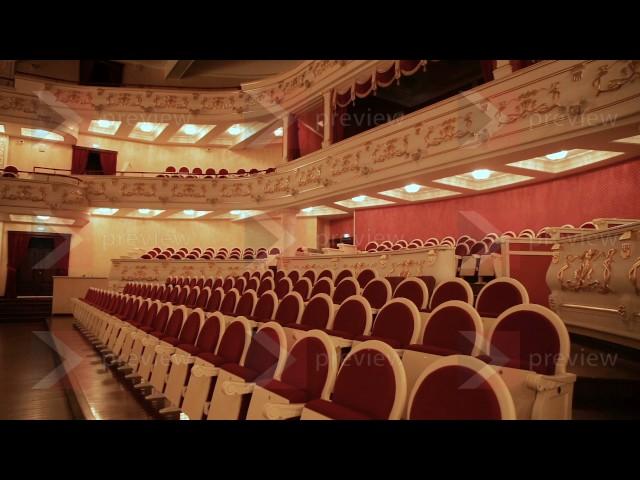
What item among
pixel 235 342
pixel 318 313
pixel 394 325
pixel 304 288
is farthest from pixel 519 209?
pixel 235 342

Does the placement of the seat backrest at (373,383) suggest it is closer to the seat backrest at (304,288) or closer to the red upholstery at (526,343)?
the red upholstery at (526,343)

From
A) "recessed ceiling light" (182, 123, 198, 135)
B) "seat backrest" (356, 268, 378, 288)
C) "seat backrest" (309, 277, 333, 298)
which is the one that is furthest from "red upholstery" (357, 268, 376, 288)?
"recessed ceiling light" (182, 123, 198, 135)

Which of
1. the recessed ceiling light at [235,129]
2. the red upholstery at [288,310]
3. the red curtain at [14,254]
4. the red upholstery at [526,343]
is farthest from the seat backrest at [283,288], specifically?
the red curtain at [14,254]

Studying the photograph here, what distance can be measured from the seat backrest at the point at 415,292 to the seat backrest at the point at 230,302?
0.89m

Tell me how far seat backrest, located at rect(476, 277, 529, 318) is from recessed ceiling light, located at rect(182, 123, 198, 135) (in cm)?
694

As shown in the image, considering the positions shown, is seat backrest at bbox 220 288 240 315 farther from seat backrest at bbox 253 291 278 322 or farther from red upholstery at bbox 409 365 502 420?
red upholstery at bbox 409 365 502 420

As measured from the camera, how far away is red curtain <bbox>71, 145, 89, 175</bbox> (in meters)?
7.30

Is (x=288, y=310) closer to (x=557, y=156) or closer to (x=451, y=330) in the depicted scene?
(x=451, y=330)

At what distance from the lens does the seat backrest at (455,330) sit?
1064 mm

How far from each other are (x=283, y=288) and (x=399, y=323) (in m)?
1.35

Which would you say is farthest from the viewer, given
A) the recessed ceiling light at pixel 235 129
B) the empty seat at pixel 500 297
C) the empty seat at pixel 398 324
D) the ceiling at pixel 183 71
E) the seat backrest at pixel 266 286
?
the recessed ceiling light at pixel 235 129

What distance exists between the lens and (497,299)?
146 centimetres
